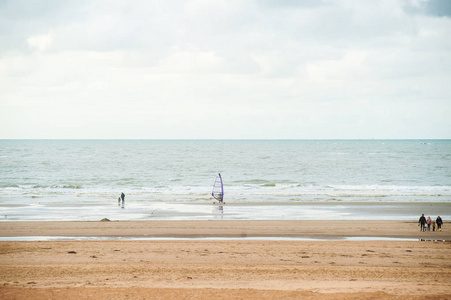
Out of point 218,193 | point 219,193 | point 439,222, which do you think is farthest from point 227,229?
point 218,193

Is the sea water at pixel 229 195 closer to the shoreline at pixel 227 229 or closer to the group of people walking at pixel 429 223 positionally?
the shoreline at pixel 227 229

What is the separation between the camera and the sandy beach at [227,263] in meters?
12.0

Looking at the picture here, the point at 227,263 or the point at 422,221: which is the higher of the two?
the point at 422,221

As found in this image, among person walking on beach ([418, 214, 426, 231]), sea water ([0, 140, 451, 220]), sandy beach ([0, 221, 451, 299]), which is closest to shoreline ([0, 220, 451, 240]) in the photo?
sandy beach ([0, 221, 451, 299])

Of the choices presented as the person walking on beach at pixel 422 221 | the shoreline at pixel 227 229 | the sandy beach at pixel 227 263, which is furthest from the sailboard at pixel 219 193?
the person walking on beach at pixel 422 221

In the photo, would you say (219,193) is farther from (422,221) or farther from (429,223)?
(429,223)

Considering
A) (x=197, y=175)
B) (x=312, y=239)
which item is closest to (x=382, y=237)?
(x=312, y=239)

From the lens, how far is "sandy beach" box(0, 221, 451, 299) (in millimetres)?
11984

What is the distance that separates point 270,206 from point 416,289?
73.6 feet

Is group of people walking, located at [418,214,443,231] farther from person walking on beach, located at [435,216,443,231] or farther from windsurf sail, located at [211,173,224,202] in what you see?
windsurf sail, located at [211,173,224,202]

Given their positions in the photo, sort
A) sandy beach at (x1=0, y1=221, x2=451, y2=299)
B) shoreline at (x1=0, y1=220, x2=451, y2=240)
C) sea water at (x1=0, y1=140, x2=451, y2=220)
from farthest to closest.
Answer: sea water at (x1=0, y1=140, x2=451, y2=220) → shoreline at (x1=0, y1=220, x2=451, y2=240) → sandy beach at (x1=0, y1=221, x2=451, y2=299)

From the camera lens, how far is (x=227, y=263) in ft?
51.5

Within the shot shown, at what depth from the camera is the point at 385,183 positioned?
55406 millimetres

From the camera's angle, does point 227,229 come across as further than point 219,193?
No
